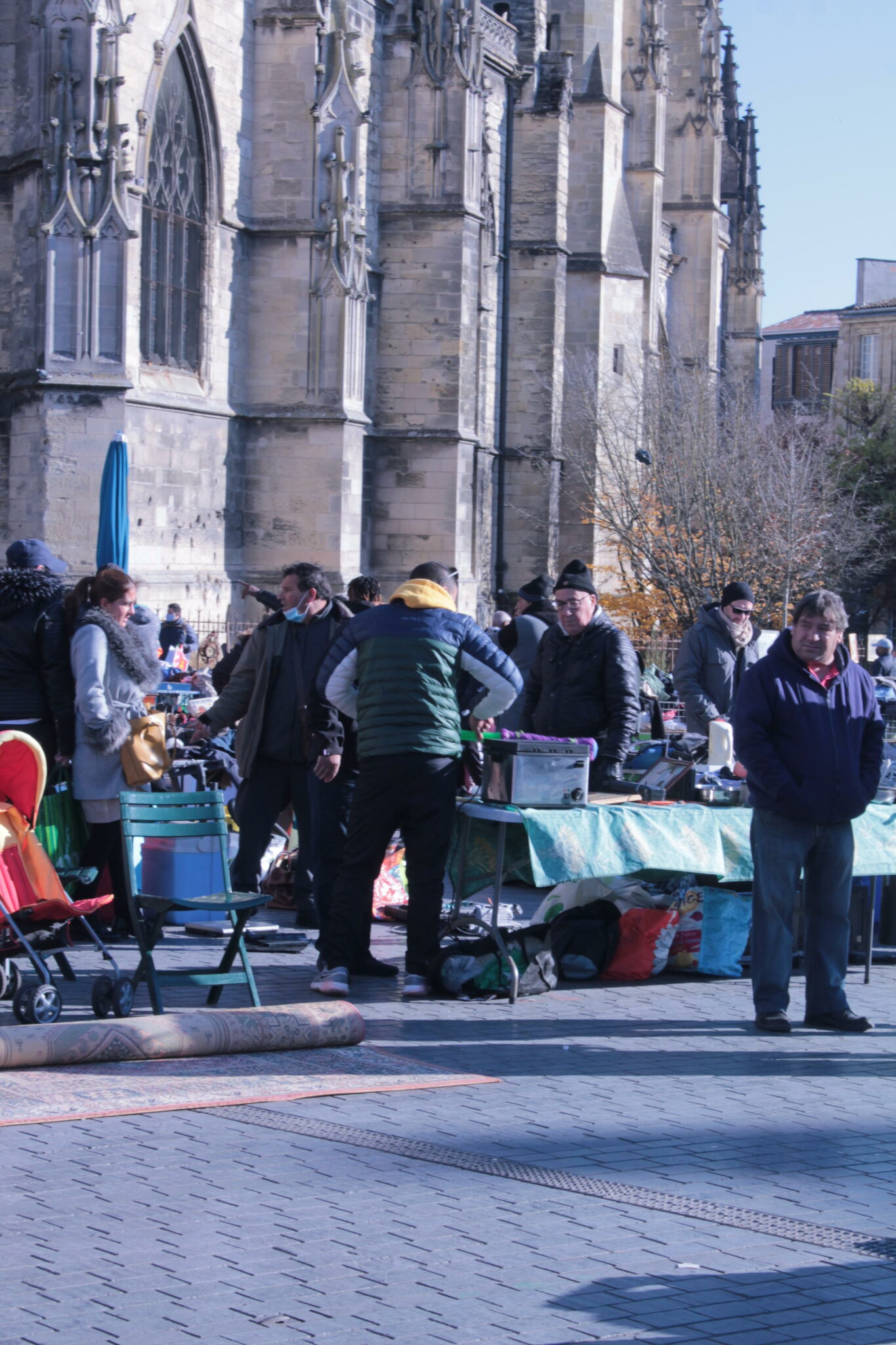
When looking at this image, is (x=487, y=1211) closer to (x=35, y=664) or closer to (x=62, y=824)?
(x=62, y=824)

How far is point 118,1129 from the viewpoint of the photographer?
579cm

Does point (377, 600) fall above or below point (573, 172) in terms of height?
below

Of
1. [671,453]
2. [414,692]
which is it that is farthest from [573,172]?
[414,692]

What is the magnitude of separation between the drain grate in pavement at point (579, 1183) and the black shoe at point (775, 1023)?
2460mm

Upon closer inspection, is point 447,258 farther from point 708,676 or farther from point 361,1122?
point 361,1122

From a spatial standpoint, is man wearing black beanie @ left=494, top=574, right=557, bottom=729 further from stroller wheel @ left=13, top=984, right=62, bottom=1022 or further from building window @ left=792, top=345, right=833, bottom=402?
building window @ left=792, top=345, right=833, bottom=402

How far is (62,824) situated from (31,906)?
5.70 ft

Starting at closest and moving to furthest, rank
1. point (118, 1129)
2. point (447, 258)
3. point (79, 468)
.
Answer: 1. point (118, 1129)
2. point (79, 468)
3. point (447, 258)

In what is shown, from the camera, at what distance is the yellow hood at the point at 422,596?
26.9ft

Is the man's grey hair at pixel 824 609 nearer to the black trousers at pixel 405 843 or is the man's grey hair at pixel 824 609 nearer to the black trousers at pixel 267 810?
the black trousers at pixel 405 843

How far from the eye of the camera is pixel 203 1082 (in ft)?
21.2

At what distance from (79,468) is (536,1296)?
1604 centimetres

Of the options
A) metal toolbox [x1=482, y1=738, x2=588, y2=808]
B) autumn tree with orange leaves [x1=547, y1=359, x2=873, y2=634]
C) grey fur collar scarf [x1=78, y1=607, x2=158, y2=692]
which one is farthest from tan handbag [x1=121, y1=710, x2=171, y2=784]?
autumn tree with orange leaves [x1=547, y1=359, x2=873, y2=634]

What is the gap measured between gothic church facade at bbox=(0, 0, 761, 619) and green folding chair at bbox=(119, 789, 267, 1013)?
11687mm
